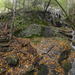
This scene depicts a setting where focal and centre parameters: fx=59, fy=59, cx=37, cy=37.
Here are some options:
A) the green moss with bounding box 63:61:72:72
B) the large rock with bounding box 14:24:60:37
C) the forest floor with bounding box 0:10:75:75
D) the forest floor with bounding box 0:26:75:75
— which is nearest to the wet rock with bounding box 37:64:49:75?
the forest floor with bounding box 0:10:75:75

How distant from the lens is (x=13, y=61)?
4.68 metres

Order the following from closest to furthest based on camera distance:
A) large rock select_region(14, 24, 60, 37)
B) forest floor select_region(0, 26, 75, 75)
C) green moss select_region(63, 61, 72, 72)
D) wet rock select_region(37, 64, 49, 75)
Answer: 1. forest floor select_region(0, 26, 75, 75)
2. wet rock select_region(37, 64, 49, 75)
3. green moss select_region(63, 61, 72, 72)
4. large rock select_region(14, 24, 60, 37)

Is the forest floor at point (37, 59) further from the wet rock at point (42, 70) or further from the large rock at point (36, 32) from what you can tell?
the large rock at point (36, 32)

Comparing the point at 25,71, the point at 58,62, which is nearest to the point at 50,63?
the point at 58,62

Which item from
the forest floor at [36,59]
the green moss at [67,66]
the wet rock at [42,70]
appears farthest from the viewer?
the green moss at [67,66]

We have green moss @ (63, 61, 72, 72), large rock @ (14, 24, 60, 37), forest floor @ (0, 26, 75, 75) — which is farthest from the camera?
large rock @ (14, 24, 60, 37)

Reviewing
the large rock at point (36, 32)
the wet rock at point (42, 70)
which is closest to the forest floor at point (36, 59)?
the wet rock at point (42, 70)

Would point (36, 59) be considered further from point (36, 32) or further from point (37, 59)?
point (36, 32)

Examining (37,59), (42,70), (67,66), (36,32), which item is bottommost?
(42,70)

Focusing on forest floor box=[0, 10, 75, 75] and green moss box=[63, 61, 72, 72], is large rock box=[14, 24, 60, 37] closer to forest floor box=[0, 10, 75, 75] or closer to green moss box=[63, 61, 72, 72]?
forest floor box=[0, 10, 75, 75]

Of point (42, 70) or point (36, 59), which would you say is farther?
point (36, 59)

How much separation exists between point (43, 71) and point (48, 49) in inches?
104

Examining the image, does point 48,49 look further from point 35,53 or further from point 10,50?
point 10,50

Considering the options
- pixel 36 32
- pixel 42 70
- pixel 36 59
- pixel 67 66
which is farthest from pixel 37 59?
pixel 36 32
